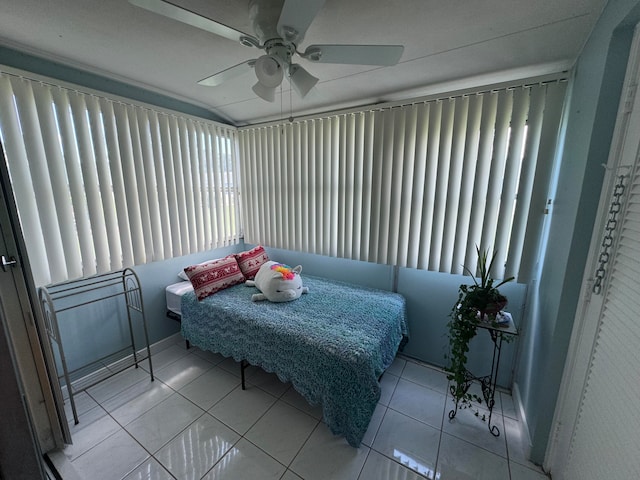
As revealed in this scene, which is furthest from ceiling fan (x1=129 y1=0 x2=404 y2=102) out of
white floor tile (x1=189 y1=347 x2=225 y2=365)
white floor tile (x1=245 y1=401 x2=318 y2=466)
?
white floor tile (x1=189 y1=347 x2=225 y2=365)

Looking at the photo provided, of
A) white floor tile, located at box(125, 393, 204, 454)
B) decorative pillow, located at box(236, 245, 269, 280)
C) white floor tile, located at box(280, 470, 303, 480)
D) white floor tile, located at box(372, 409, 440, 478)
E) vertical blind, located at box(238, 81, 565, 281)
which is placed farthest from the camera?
decorative pillow, located at box(236, 245, 269, 280)

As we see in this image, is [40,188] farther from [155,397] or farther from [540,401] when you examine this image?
[540,401]

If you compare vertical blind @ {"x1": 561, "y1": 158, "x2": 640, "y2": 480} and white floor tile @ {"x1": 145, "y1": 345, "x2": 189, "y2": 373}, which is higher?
vertical blind @ {"x1": 561, "y1": 158, "x2": 640, "y2": 480}

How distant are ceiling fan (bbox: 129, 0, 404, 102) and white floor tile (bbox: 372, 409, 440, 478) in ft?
7.16

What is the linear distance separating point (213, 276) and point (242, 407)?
44.4 inches

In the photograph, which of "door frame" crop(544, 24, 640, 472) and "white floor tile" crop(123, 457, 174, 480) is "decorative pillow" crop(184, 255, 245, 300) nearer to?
"white floor tile" crop(123, 457, 174, 480)

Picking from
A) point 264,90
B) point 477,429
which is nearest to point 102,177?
point 264,90

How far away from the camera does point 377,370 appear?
1.64 m

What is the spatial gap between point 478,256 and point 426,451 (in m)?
1.33

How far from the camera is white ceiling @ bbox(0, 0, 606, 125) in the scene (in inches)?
45.3

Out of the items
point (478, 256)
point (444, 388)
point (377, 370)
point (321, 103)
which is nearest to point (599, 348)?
point (478, 256)

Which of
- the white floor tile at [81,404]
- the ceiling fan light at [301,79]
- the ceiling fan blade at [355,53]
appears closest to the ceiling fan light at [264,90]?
the ceiling fan light at [301,79]

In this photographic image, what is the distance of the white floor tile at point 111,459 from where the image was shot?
1396 mm

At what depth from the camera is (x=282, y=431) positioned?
5.44 ft
